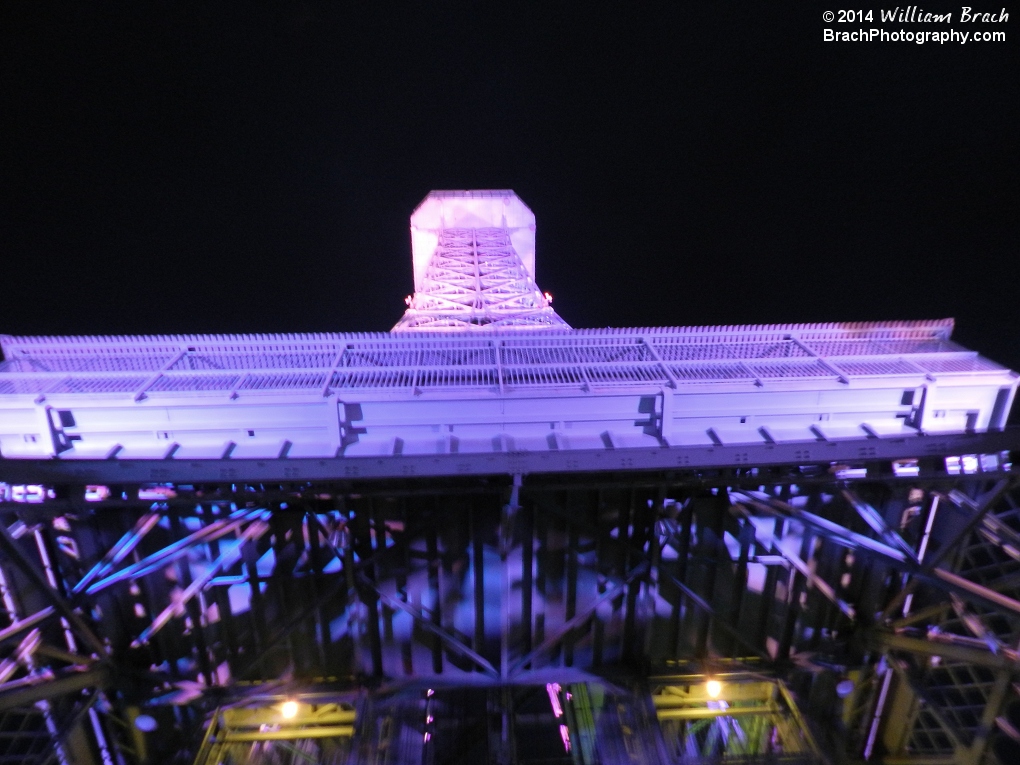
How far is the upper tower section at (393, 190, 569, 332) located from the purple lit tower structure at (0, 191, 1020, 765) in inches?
324

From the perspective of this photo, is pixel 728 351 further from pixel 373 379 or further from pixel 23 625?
pixel 23 625

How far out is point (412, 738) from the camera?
28.2ft

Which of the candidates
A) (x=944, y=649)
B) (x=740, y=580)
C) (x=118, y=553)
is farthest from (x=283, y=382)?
(x=944, y=649)

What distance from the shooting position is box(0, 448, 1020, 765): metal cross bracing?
7.66m

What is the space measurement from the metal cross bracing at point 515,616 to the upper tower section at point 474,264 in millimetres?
8356

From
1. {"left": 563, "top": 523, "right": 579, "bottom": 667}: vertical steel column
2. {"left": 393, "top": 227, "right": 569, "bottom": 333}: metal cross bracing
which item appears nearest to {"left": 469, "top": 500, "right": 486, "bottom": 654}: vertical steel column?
{"left": 563, "top": 523, "right": 579, "bottom": 667}: vertical steel column

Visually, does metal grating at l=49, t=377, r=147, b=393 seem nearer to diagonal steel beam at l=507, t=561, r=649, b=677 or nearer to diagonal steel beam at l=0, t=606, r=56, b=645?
diagonal steel beam at l=0, t=606, r=56, b=645

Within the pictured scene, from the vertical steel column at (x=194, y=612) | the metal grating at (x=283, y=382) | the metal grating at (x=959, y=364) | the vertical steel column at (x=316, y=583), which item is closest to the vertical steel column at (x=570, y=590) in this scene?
the vertical steel column at (x=316, y=583)

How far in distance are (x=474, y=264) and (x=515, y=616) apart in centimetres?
1431

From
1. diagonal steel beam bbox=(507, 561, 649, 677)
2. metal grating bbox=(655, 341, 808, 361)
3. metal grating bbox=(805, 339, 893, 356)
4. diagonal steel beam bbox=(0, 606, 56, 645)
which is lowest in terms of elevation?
diagonal steel beam bbox=(507, 561, 649, 677)

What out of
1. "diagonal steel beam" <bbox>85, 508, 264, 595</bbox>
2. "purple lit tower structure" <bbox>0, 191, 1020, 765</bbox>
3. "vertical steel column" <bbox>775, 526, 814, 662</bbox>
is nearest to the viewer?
"purple lit tower structure" <bbox>0, 191, 1020, 765</bbox>

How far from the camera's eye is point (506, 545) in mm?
7543

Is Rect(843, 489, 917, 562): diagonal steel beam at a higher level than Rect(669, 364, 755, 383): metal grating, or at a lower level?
lower

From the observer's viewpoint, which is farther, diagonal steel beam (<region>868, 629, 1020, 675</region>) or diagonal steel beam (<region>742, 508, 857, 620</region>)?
diagonal steel beam (<region>742, 508, 857, 620</region>)
